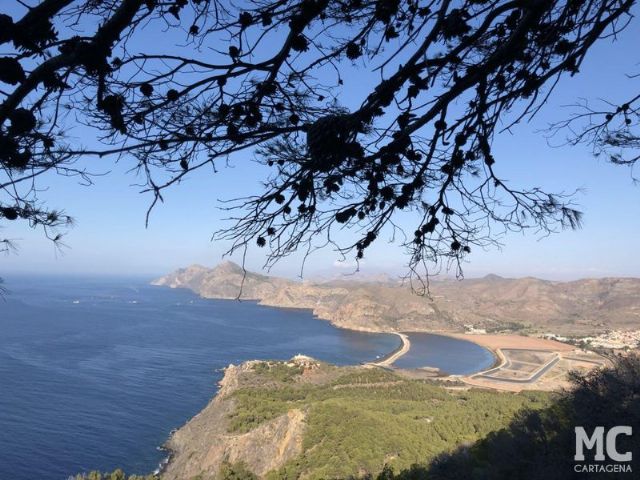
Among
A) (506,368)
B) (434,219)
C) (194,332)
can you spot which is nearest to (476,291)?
(506,368)

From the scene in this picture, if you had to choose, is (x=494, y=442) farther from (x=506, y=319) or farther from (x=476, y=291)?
(x=476, y=291)

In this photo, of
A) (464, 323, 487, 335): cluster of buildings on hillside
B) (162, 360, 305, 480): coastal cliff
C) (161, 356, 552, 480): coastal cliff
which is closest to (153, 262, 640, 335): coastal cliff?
(464, 323, 487, 335): cluster of buildings on hillside

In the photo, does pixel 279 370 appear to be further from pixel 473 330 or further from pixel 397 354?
pixel 473 330

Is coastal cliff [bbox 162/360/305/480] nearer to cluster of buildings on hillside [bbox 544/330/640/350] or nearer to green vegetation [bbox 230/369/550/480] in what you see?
green vegetation [bbox 230/369/550/480]

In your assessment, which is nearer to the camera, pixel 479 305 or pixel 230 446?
pixel 230 446

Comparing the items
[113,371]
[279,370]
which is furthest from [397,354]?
[113,371]

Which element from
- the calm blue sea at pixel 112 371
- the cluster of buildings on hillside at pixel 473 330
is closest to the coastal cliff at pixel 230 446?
the calm blue sea at pixel 112 371

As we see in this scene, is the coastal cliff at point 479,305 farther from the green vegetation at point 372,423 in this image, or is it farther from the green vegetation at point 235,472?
the green vegetation at point 235,472
